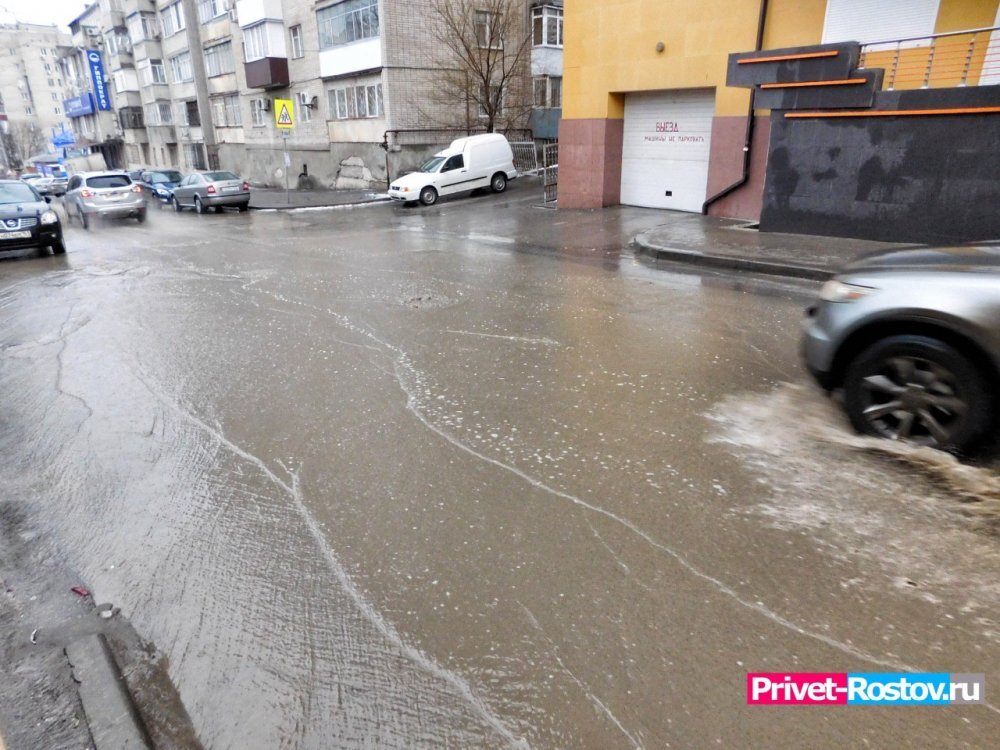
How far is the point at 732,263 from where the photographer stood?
10.4 m

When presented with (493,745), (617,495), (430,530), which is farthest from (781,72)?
(493,745)

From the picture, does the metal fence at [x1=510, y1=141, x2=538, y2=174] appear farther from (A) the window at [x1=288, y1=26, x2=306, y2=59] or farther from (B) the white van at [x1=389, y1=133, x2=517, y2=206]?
(A) the window at [x1=288, y1=26, x2=306, y2=59]

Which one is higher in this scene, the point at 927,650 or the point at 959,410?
the point at 959,410

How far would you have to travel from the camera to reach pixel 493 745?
2.28 m

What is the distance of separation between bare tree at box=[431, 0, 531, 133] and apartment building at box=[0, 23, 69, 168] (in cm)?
9163

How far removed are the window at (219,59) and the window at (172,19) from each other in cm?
364

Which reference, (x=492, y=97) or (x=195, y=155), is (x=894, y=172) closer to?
(x=492, y=97)

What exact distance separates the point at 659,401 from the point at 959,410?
1.90 metres

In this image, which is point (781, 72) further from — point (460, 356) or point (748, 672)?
point (748, 672)

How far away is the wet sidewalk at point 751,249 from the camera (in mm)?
9852

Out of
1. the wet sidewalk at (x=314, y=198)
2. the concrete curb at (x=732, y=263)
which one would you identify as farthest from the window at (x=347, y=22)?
the concrete curb at (x=732, y=263)

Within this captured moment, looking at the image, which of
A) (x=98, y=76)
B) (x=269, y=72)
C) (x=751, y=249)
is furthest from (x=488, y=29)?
(x=98, y=76)

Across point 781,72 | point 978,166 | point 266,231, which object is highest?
point 781,72

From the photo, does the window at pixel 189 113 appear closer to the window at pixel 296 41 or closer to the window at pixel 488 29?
the window at pixel 296 41
